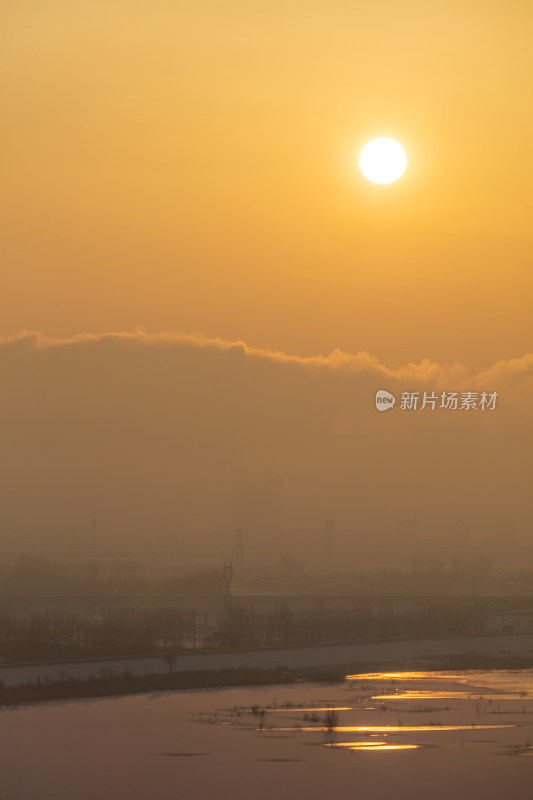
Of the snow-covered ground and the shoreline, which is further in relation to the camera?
the snow-covered ground

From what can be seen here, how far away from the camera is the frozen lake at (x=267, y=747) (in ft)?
80.5

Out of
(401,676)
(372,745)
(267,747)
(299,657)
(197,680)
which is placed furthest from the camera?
(299,657)

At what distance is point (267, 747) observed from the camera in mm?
30391

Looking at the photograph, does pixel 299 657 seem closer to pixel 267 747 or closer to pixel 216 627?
pixel 216 627

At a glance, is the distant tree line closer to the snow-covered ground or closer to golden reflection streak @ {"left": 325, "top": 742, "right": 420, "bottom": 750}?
the snow-covered ground

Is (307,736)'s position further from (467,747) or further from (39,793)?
(39,793)

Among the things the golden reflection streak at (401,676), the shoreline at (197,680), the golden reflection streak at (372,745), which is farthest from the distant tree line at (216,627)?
the golden reflection streak at (372,745)

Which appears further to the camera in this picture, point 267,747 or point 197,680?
point 197,680

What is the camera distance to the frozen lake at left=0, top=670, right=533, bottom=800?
2453 cm

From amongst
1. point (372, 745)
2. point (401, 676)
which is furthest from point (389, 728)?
point (401, 676)

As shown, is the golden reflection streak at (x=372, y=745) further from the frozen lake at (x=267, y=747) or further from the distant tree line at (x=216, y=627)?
the distant tree line at (x=216, y=627)

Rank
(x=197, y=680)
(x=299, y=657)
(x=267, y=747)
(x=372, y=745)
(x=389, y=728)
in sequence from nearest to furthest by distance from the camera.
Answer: (x=267, y=747) → (x=372, y=745) → (x=389, y=728) → (x=197, y=680) → (x=299, y=657)

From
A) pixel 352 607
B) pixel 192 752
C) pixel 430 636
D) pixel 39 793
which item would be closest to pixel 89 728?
pixel 192 752

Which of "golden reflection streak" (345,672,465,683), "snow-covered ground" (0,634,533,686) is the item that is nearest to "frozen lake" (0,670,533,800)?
"snow-covered ground" (0,634,533,686)
